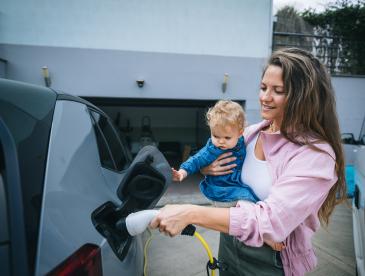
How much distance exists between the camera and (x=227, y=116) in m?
1.31

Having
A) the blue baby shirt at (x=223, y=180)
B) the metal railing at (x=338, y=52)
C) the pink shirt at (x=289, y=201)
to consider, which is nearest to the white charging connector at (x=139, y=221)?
the pink shirt at (x=289, y=201)

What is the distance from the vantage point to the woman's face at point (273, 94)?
3.35 ft

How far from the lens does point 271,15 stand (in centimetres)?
542

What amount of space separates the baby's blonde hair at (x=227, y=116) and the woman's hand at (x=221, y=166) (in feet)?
0.51

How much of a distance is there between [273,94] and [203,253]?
2.56 m

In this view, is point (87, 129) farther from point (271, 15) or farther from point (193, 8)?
point (271, 15)

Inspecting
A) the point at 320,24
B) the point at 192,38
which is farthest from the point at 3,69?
the point at 320,24

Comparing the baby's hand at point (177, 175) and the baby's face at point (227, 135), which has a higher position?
the baby's face at point (227, 135)

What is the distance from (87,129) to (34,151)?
20.6 inches

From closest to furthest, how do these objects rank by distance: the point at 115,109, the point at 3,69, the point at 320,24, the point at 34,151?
the point at 34,151 < the point at 3,69 < the point at 320,24 < the point at 115,109

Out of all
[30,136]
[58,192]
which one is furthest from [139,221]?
[30,136]

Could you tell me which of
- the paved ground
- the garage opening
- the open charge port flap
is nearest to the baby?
the open charge port flap

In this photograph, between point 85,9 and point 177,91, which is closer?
point 85,9

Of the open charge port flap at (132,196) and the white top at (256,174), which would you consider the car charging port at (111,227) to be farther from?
the white top at (256,174)
